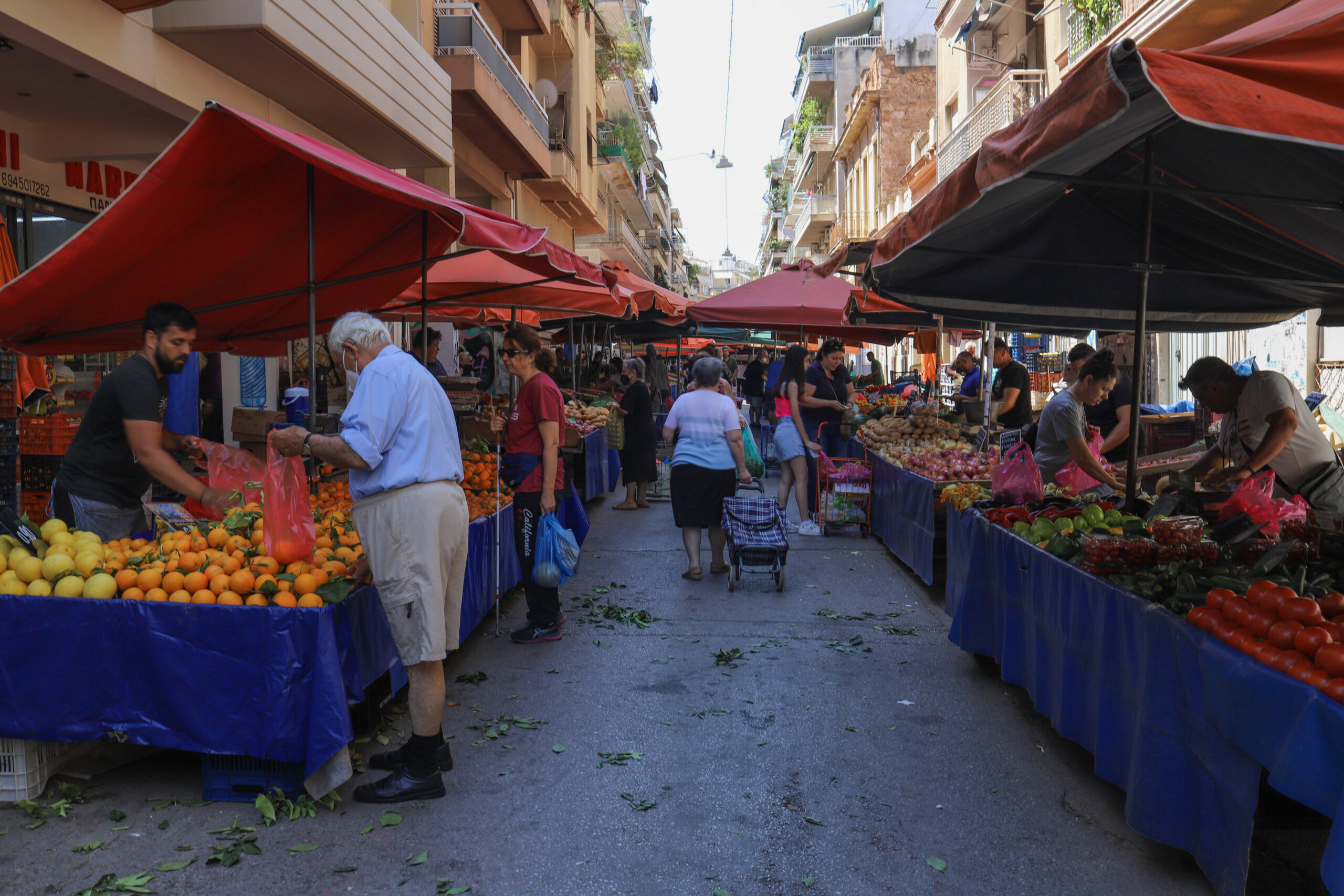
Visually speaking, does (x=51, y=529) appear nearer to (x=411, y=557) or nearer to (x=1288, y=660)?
(x=411, y=557)

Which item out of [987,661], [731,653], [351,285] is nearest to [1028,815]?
[987,661]

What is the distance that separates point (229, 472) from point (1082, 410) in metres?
5.33

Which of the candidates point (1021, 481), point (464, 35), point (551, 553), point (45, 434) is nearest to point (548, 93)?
point (464, 35)

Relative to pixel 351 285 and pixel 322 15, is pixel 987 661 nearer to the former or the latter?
pixel 351 285

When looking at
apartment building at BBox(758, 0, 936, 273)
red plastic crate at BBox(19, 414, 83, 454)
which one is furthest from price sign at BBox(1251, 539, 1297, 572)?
apartment building at BBox(758, 0, 936, 273)

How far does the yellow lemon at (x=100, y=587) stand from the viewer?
3934mm

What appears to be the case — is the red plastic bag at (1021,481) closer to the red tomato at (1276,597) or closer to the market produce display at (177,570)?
the red tomato at (1276,597)

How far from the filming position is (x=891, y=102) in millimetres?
Result: 36156

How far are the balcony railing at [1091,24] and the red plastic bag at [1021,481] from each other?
35.9ft

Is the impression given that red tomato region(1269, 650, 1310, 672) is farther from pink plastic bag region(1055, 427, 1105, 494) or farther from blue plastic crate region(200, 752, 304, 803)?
pink plastic bag region(1055, 427, 1105, 494)

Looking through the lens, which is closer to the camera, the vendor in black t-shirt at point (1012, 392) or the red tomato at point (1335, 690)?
the red tomato at point (1335, 690)

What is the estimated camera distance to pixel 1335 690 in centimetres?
262

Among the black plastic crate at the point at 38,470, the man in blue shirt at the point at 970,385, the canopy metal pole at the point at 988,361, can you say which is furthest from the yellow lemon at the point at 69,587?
the man in blue shirt at the point at 970,385

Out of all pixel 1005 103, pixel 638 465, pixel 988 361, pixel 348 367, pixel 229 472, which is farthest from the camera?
pixel 1005 103
